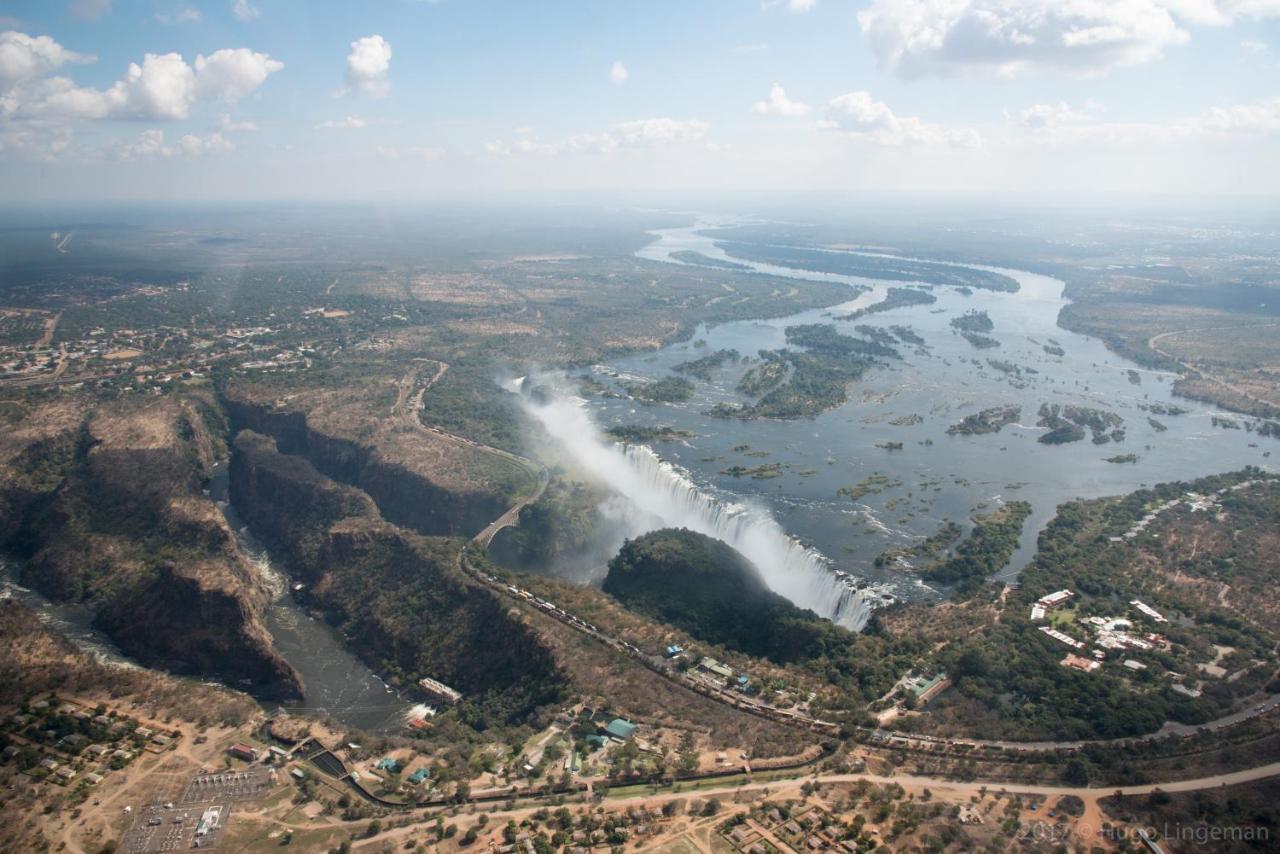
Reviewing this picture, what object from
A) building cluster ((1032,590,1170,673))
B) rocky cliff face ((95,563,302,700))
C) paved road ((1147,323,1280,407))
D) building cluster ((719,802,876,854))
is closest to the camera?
building cluster ((719,802,876,854))

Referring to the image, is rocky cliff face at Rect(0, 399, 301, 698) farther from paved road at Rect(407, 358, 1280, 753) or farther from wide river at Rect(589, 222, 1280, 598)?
wide river at Rect(589, 222, 1280, 598)

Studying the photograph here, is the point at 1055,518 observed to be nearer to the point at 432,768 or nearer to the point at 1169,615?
the point at 1169,615

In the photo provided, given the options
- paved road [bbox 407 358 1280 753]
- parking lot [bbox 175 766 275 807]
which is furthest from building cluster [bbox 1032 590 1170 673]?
parking lot [bbox 175 766 275 807]

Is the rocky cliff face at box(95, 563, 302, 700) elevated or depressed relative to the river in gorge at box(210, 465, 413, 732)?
elevated

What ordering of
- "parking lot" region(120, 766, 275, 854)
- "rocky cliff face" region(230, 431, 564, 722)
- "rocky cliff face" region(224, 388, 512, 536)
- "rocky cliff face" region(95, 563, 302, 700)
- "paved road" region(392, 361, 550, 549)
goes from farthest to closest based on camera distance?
"rocky cliff face" region(224, 388, 512, 536)
"paved road" region(392, 361, 550, 549)
"rocky cliff face" region(95, 563, 302, 700)
"rocky cliff face" region(230, 431, 564, 722)
"parking lot" region(120, 766, 275, 854)

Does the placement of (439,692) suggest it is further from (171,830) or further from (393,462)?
(393,462)

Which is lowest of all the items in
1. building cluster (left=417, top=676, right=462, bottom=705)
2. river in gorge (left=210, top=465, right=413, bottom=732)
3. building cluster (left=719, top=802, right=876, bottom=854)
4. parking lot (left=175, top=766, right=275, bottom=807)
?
river in gorge (left=210, top=465, right=413, bottom=732)

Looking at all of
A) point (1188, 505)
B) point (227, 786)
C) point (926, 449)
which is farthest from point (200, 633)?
point (1188, 505)
